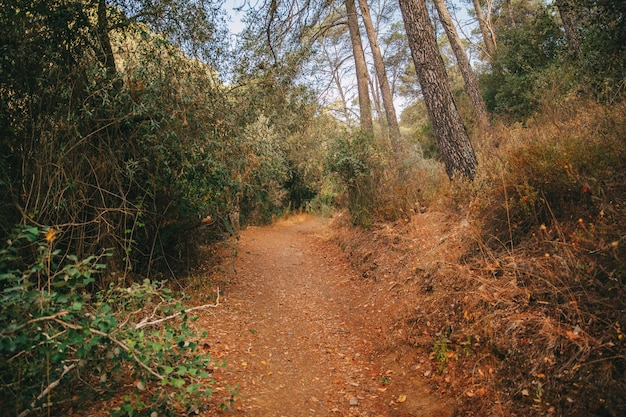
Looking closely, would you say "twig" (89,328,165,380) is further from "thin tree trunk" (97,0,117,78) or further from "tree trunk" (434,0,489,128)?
"tree trunk" (434,0,489,128)

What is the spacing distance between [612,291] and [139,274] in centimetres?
593

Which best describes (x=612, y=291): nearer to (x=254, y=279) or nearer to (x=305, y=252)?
(x=254, y=279)

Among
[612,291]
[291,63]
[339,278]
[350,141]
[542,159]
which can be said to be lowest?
[339,278]

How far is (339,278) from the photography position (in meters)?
8.48

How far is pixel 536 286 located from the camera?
150 inches

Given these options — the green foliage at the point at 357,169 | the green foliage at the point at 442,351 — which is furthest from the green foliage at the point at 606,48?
the green foliage at the point at 357,169

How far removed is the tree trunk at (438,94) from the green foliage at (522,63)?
6.22 metres

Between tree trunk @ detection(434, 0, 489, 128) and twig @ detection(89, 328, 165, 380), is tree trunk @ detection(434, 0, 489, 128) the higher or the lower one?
the higher one

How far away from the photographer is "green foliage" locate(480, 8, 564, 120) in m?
12.6

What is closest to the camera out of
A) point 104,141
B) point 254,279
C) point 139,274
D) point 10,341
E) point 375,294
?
point 10,341

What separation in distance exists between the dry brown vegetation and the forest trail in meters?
0.35

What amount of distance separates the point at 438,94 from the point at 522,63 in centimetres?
843

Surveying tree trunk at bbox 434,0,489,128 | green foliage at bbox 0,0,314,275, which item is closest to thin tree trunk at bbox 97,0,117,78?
green foliage at bbox 0,0,314,275

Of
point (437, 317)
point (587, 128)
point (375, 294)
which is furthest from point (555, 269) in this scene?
point (375, 294)
